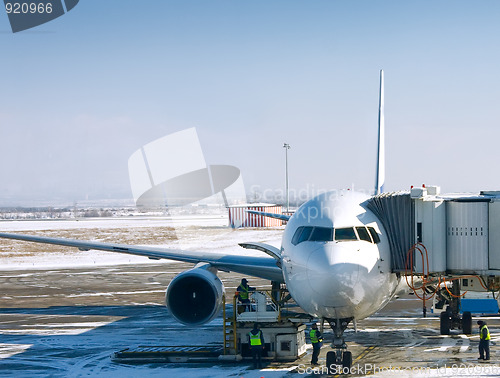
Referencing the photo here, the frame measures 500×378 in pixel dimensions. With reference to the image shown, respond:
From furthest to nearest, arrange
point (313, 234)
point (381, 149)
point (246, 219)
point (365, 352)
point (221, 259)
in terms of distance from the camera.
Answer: point (246, 219) < point (381, 149) < point (221, 259) < point (365, 352) < point (313, 234)

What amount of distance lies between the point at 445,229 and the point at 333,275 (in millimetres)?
3897

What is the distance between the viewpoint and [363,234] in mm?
13516

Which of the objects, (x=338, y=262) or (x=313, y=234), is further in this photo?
(x=313, y=234)

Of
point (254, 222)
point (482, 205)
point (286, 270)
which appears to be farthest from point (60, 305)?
point (254, 222)

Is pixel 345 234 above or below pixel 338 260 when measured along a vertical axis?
above

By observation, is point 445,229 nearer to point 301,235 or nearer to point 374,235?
point 374,235

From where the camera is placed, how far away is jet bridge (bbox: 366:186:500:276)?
14.5 meters

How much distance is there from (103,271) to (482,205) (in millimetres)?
29235

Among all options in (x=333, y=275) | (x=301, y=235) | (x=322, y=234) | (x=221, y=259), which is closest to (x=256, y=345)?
(x=301, y=235)

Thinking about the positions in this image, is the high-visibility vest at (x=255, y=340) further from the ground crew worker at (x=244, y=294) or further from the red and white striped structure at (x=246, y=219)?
the red and white striped structure at (x=246, y=219)

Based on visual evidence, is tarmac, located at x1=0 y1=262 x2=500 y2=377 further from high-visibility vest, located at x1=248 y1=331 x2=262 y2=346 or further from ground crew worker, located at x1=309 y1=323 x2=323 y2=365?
high-visibility vest, located at x1=248 y1=331 x2=262 y2=346

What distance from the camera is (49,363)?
55.1 feet

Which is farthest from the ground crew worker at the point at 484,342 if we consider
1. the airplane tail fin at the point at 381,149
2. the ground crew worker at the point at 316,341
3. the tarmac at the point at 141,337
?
the airplane tail fin at the point at 381,149

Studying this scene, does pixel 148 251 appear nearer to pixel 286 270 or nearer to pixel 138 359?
pixel 138 359
